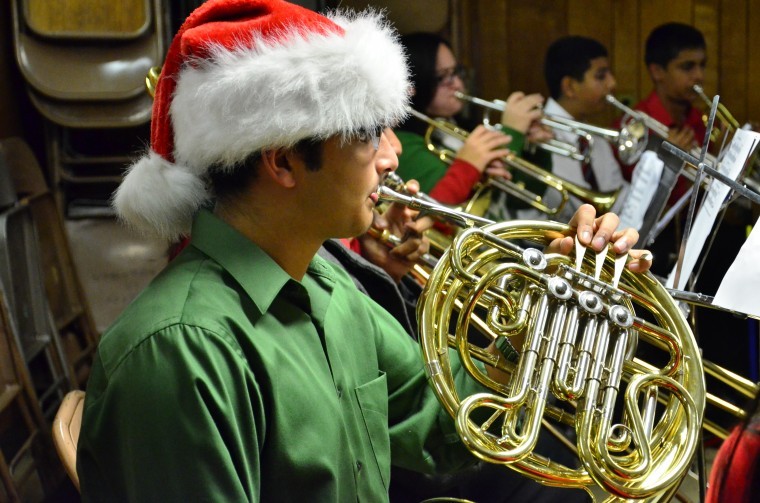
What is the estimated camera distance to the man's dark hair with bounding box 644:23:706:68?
11.9 feet

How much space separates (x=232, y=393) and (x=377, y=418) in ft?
0.94

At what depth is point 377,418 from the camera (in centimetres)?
122

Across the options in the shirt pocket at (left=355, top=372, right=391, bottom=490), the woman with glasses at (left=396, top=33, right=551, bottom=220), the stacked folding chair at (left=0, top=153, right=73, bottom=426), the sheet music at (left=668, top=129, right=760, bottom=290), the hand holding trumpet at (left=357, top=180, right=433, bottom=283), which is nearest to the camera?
the shirt pocket at (left=355, top=372, right=391, bottom=490)

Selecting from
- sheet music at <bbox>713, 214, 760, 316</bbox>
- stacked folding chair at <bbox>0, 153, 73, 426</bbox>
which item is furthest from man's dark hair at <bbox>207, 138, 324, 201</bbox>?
stacked folding chair at <bbox>0, 153, 73, 426</bbox>

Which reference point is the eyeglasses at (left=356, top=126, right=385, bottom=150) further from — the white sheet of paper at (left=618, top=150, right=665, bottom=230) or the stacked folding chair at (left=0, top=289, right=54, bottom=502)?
the stacked folding chair at (left=0, top=289, right=54, bottom=502)

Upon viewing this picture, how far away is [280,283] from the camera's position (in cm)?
110

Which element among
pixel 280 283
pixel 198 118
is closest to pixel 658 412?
pixel 280 283

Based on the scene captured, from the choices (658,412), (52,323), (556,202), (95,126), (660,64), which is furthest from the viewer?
(660,64)

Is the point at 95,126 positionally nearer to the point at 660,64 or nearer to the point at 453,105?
the point at 453,105

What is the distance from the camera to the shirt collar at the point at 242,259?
1.08 meters

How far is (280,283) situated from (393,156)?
0.28 metres

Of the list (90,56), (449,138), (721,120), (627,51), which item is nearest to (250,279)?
(90,56)

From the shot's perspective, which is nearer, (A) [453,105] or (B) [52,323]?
(B) [52,323]

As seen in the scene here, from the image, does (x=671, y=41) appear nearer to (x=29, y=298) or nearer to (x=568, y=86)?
(x=568, y=86)
